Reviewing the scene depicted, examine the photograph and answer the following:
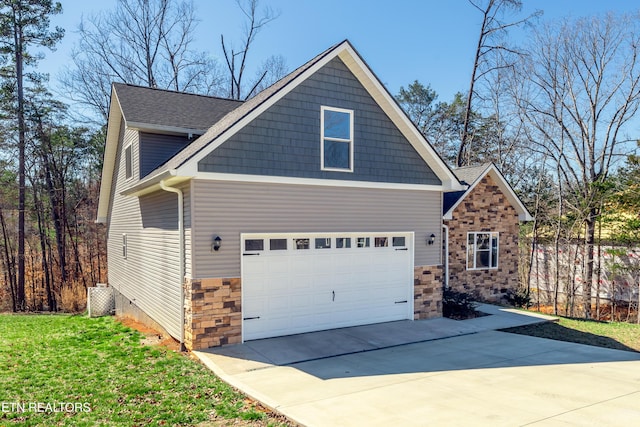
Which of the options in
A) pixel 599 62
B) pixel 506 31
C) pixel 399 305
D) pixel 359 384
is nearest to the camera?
pixel 359 384

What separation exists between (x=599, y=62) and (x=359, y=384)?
18.6 meters

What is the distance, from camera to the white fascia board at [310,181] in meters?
8.16

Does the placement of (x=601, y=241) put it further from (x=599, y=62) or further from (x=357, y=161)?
(x=357, y=161)

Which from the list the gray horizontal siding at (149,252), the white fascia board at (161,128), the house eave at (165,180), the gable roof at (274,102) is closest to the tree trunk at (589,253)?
the gable roof at (274,102)

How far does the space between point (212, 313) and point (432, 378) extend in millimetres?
4160

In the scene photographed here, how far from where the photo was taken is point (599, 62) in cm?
1817

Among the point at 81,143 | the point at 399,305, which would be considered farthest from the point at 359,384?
the point at 81,143

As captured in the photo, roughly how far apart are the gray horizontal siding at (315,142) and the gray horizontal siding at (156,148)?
148 inches

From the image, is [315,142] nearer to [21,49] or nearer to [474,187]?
[474,187]

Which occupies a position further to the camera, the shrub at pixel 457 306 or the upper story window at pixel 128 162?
the upper story window at pixel 128 162

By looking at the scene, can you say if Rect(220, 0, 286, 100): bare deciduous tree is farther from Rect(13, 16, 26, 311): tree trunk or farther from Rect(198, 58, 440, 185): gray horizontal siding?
Rect(198, 58, 440, 185): gray horizontal siding

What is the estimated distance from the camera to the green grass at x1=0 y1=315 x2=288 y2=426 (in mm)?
5379

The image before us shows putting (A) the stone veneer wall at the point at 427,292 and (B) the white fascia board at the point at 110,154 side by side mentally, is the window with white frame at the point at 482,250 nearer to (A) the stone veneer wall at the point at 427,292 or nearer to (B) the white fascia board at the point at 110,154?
(A) the stone veneer wall at the point at 427,292

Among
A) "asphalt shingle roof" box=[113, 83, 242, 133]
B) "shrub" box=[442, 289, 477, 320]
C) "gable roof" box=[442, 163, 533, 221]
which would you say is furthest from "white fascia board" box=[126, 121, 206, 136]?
"gable roof" box=[442, 163, 533, 221]
